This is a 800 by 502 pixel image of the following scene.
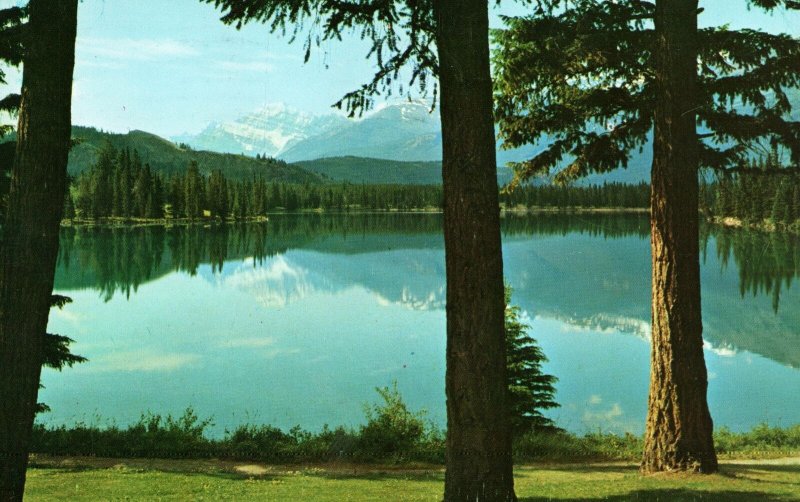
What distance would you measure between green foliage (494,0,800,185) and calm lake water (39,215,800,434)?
1092cm

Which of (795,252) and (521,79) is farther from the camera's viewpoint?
(795,252)

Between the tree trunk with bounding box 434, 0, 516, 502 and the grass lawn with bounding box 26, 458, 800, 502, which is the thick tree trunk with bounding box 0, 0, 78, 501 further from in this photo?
the tree trunk with bounding box 434, 0, 516, 502

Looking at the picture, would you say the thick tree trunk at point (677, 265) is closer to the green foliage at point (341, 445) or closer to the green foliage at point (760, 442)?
the green foliage at point (341, 445)

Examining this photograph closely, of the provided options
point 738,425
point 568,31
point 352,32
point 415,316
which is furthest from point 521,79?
point 415,316

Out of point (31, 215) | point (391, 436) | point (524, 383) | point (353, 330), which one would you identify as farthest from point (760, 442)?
point (353, 330)

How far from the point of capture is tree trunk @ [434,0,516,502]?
192 inches

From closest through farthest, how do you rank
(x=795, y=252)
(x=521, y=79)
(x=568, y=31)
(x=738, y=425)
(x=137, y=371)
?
(x=568, y=31), (x=521, y=79), (x=738, y=425), (x=137, y=371), (x=795, y=252)

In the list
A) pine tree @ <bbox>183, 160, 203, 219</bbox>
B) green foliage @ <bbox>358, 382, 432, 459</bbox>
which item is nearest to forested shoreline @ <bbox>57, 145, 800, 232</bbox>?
pine tree @ <bbox>183, 160, 203, 219</bbox>

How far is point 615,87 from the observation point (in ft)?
31.5

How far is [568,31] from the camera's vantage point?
29.3 ft

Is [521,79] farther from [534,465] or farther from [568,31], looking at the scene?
[534,465]

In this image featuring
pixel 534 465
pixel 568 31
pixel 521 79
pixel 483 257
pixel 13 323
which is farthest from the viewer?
pixel 534 465

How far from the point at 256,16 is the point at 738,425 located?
1923 cm

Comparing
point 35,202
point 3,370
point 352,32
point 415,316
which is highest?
point 352,32
